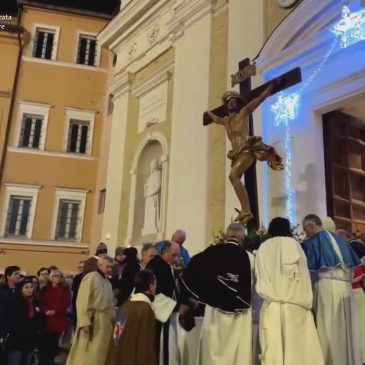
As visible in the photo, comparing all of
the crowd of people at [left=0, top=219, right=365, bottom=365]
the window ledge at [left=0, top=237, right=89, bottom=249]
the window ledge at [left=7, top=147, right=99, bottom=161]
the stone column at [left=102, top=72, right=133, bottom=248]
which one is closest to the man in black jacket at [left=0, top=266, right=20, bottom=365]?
the crowd of people at [left=0, top=219, right=365, bottom=365]

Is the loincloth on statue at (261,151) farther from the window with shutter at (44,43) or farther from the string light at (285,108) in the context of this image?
the window with shutter at (44,43)

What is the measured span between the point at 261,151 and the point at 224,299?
230 cm

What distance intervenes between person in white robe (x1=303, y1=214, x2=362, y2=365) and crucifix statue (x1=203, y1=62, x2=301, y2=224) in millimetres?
1301

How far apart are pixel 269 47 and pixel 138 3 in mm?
6758

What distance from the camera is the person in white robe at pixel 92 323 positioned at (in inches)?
217

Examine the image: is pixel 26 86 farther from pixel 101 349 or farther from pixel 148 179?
pixel 101 349

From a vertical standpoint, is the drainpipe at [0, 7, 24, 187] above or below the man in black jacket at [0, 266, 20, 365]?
above

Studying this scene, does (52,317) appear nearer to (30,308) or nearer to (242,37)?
(30,308)

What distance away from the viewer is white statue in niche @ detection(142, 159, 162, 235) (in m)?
12.0

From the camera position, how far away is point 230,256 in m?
4.46

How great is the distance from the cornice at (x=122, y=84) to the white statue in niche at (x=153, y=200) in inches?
120

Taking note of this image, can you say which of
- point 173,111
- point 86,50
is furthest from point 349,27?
point 86,50

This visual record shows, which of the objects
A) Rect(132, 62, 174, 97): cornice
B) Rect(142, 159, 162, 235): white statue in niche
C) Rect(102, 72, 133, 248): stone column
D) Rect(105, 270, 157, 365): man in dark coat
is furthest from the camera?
Rect(102, 72, 133, 248): stone column

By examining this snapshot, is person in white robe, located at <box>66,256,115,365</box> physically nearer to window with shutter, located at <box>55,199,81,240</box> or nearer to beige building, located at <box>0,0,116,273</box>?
beige building, located at <box>0,0,116,273</box>
